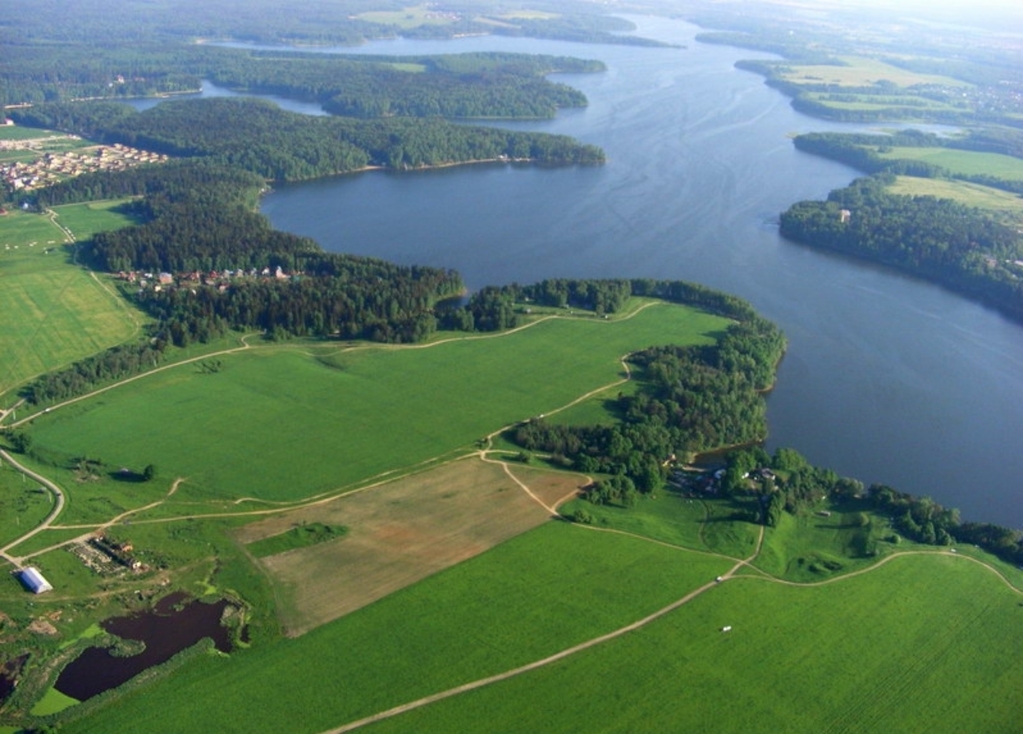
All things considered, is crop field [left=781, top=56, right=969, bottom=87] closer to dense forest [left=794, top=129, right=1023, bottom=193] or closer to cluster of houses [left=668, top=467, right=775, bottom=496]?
dense forest [left=794, top=129, right=1023, bottom=193]

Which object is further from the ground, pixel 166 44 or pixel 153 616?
pixel 166 44

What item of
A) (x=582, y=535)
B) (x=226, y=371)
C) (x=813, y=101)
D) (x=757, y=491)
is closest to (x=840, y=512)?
(x=757, y=491)

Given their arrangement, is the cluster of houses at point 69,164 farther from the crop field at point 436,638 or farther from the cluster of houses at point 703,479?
the crop field at point 436,638

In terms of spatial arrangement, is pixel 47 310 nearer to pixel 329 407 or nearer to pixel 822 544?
pixel 329 407

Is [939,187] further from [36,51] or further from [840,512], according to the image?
[36,51]

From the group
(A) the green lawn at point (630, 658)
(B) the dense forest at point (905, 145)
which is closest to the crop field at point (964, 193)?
(B) the dense forest at point (905, 145)

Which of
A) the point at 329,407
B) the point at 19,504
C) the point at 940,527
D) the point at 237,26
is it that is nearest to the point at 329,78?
the point at 237,26
